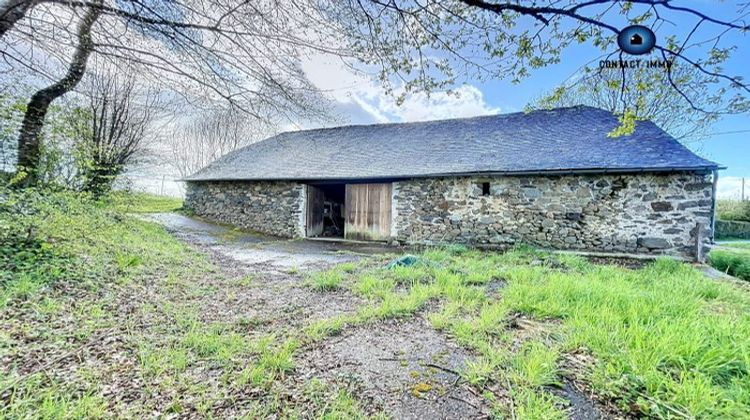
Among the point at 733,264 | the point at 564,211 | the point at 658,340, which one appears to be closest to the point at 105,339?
the point at 658,340

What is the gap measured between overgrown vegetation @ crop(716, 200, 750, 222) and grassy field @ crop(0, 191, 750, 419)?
18698mm

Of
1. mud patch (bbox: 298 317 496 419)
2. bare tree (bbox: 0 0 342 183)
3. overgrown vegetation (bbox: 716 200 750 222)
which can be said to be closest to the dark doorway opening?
bare tree (bbox: 0 0 342 183)

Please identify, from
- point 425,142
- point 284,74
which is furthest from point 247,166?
point 284,74

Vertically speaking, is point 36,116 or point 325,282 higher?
point 36,116

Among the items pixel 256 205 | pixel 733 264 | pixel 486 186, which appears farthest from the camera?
pixel 256 205

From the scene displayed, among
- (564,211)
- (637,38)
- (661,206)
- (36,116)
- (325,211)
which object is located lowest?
(325,211)

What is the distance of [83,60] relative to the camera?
3559 mm

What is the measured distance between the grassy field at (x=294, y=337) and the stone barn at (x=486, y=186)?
2.99m

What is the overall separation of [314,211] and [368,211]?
229 cm

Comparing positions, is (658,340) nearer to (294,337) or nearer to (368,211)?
(294,337)

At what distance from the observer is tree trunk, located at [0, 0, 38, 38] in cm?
281

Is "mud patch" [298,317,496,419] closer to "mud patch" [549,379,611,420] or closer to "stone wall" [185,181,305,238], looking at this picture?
"mud patch" [549,379,611,420]

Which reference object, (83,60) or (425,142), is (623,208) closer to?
(425,142)

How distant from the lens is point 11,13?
2936 mm
